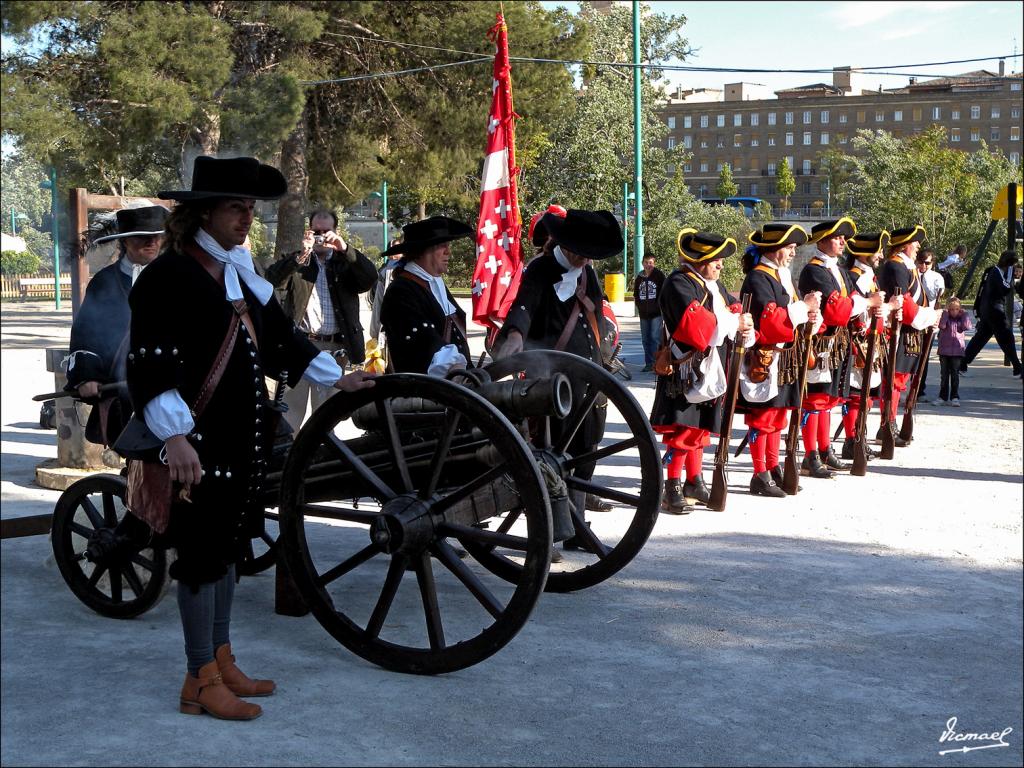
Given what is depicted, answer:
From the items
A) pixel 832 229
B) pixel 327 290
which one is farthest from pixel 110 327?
pixel 832 229

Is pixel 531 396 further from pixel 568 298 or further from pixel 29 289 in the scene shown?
pixel 29 289

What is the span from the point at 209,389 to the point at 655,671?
1.91 m

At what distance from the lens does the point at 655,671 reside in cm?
460

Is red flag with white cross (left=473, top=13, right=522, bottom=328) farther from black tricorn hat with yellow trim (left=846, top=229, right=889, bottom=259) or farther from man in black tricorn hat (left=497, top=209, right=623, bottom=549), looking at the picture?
man in black tricorn hat (left=497, top=209, right=623, bottom=549)

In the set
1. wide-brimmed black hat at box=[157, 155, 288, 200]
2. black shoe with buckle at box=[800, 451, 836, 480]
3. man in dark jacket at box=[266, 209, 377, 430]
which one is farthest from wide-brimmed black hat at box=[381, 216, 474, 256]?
black shoe with buckle at box=[800, 451, 836, 480]

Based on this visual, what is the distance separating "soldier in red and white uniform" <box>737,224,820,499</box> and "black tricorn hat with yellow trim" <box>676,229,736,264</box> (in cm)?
54

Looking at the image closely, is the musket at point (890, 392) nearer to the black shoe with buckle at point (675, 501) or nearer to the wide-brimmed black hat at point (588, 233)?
the black shoe with buckle at point (675, 501)

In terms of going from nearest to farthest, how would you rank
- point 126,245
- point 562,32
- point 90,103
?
point 126,245
point 90,103
point 562,32

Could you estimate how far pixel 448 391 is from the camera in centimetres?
409

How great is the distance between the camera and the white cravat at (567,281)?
20.4 ft

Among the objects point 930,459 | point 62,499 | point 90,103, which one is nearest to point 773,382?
point 930,459

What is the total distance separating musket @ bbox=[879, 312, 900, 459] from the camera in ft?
30.5

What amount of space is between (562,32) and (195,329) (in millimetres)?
19559

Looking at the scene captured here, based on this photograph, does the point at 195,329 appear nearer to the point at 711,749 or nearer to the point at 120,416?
the point at 120,416
